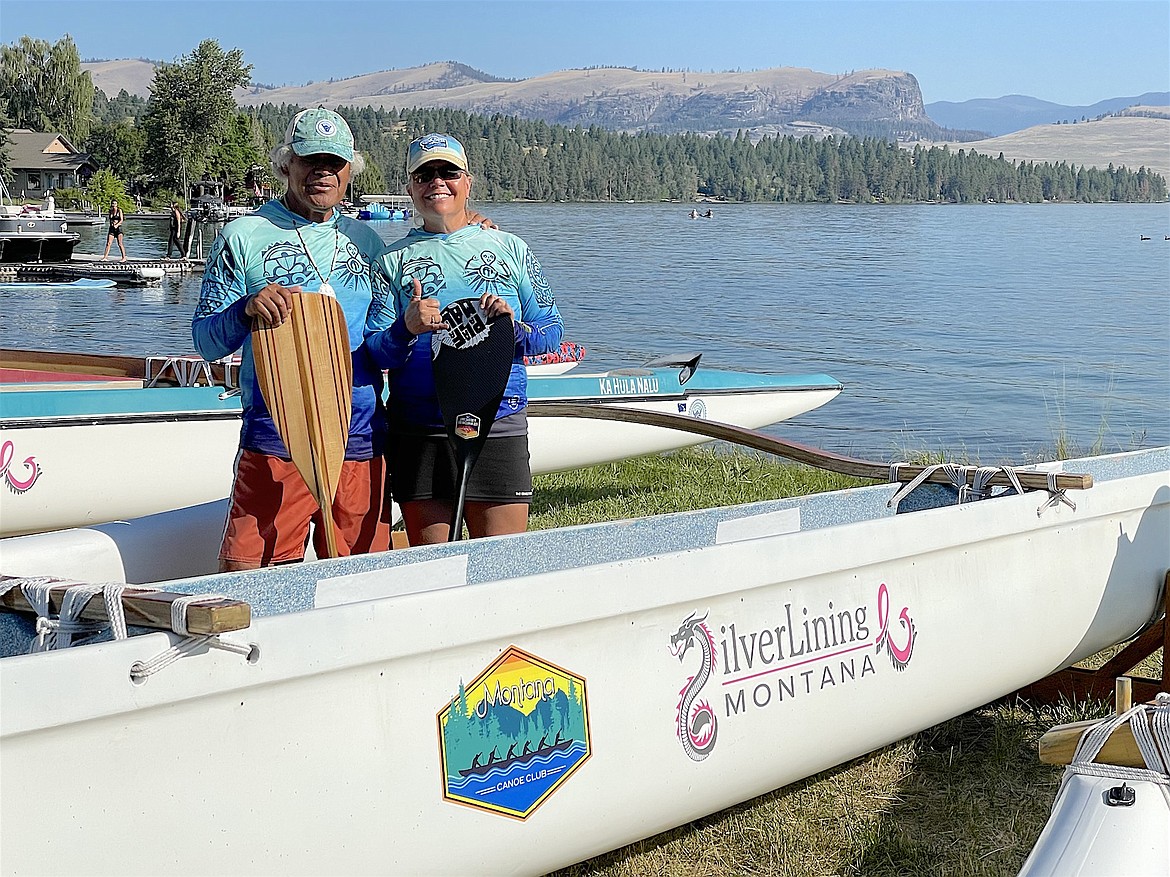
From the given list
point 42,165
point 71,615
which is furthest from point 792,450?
point 42,165

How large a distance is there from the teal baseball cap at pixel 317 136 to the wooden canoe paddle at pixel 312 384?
13.1 inches

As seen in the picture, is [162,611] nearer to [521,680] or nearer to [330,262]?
[521,680]

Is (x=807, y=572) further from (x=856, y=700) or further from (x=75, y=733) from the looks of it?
(x=75, y=733)

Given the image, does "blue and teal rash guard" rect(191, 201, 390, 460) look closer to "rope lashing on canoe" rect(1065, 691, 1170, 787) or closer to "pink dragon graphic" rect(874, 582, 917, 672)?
"pink dragon graphic" rect(874, 582, 917, 672)

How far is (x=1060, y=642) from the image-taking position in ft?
11.8

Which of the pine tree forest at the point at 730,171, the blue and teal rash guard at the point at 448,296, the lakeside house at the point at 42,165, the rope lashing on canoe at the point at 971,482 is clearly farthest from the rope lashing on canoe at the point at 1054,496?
the pine tree forest at the point at 730,171

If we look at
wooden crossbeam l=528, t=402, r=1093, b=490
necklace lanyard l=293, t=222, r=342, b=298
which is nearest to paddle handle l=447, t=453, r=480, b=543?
necklace lanyard l=293, t=222, r=342, b=298

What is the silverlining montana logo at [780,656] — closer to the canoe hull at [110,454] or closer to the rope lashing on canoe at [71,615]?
the rope lashing on canoe at [71,615]

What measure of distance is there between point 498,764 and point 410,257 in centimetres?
133

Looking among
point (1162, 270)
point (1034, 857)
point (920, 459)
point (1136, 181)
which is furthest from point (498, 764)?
point (1136, 181)

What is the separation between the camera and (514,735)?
2.43 metres

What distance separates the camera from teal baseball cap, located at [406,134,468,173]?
3082 millimetres

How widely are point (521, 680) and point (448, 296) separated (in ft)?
3.61

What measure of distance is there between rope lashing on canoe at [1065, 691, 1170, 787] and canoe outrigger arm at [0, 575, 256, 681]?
1.65 m
